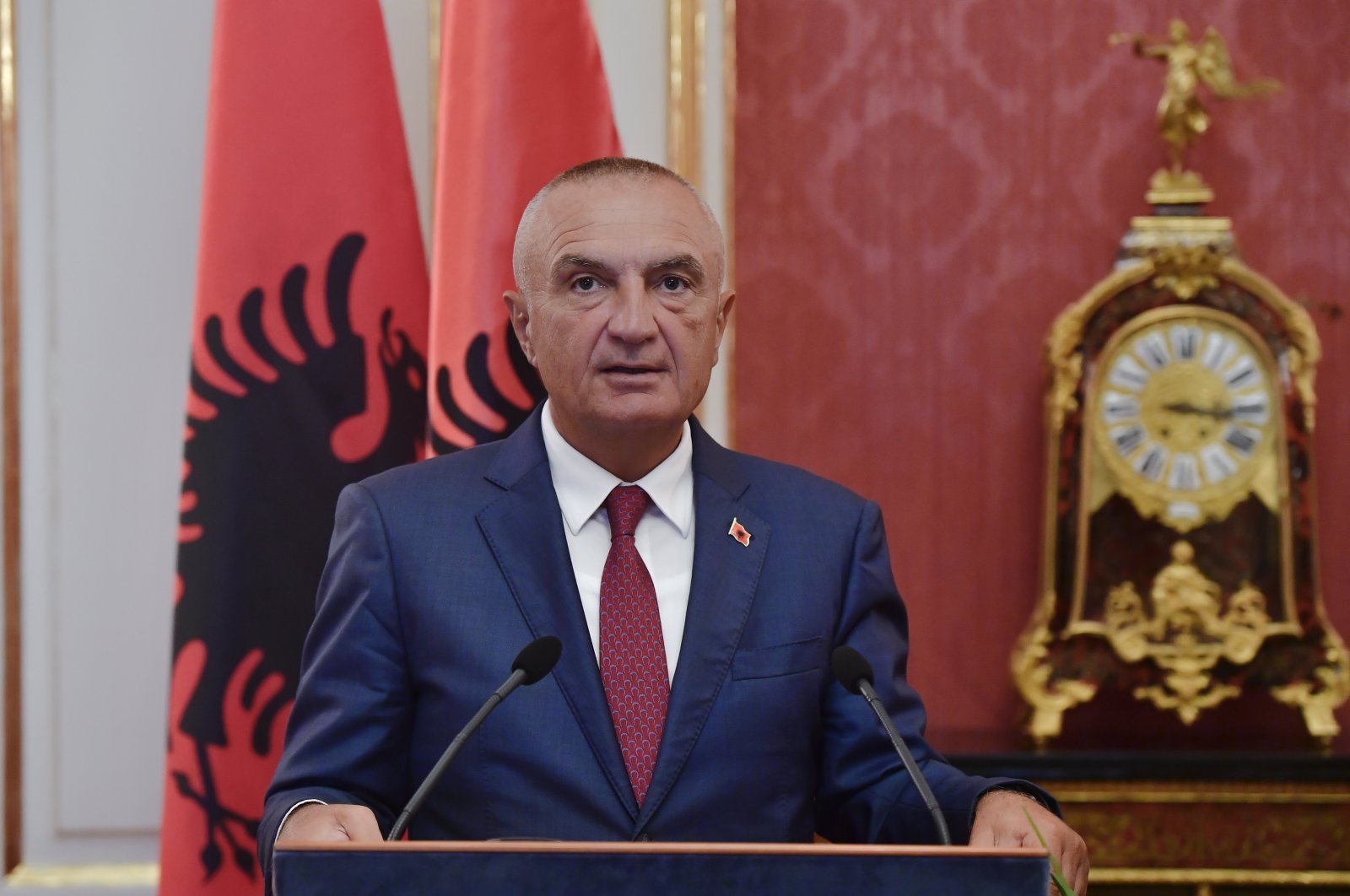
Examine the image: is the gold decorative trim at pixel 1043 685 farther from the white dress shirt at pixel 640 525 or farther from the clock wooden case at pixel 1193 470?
the white dress shirt at pixel 640 525

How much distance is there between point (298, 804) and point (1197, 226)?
2406 millimetres

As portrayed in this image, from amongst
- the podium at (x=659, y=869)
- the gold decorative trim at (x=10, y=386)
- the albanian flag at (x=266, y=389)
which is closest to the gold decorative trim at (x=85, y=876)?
the gold decorative trim at (x=10, y=386)

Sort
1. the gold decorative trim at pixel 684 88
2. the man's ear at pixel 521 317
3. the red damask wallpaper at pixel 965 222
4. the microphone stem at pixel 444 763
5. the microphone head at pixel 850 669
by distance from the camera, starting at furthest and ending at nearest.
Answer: the red damask wallpaper at pixel 965 222 → the gold decorative trim at pixel 684 88 → the man's ear at pixel 521 317 → the microphone head at pixel 850 669 → the microphone stem at pixel 444 763

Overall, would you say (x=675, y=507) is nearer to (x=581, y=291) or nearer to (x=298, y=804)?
(x=581, y=291)

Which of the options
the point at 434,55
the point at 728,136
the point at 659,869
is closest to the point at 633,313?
the point at 659,869

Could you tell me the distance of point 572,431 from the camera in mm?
1824

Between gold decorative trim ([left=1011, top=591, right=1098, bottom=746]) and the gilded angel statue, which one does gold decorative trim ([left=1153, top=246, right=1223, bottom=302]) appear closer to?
the gilded angel statue

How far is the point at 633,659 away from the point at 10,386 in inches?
68.7

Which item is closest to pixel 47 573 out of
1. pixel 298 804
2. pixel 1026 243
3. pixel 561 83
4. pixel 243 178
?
pixel 243 178

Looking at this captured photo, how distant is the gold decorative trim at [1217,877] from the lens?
9.61 feet

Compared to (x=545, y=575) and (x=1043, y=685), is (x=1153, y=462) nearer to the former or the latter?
(x=1043, y=685)

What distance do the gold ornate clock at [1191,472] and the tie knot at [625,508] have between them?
160 cm

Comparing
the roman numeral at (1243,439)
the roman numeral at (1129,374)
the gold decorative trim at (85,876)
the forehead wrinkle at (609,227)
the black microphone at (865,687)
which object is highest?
the forehead wrinkle at (609,227)

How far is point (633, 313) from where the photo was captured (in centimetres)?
169
